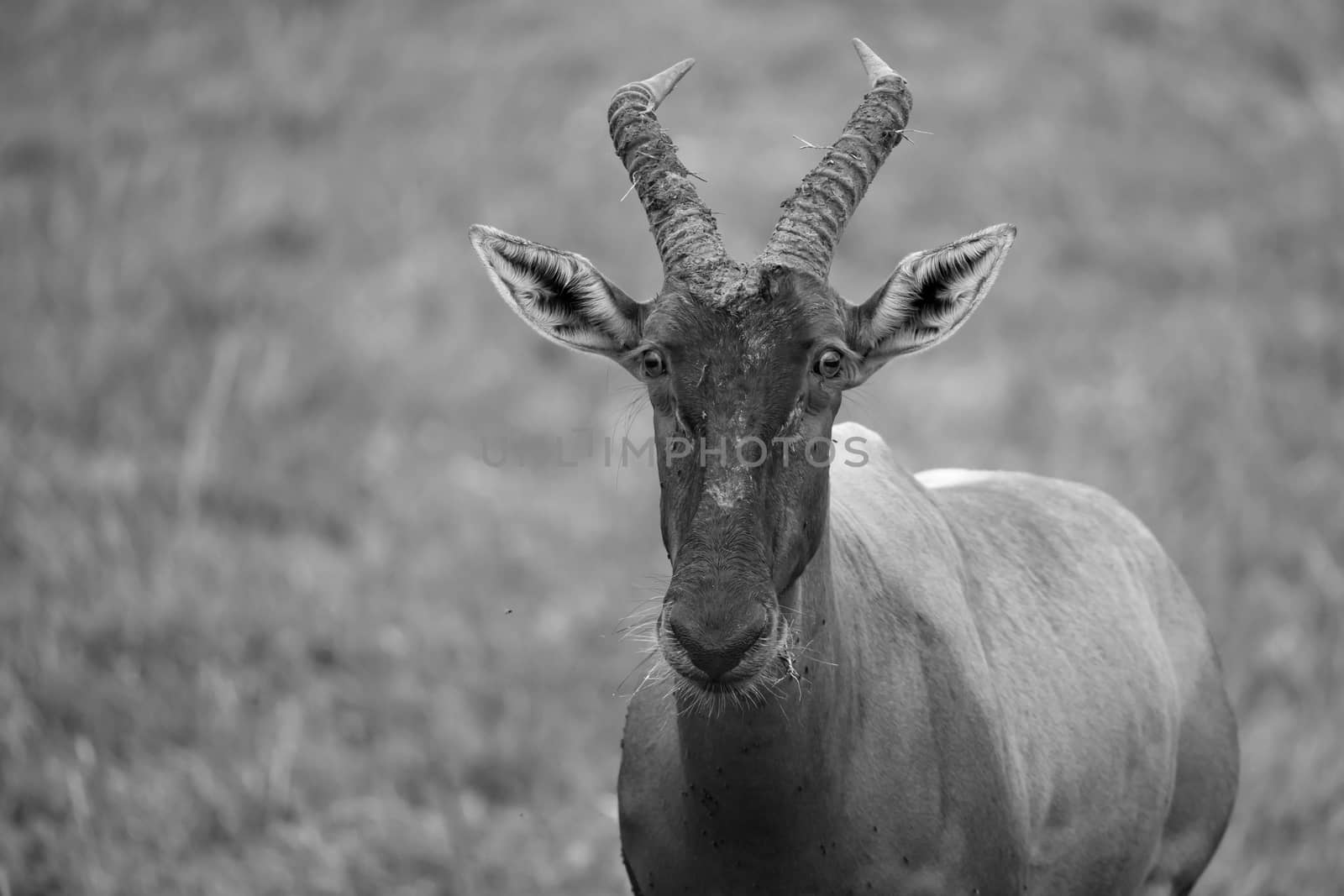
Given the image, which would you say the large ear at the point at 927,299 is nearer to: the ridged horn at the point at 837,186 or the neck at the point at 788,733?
the ridged horn at the point at 837,186

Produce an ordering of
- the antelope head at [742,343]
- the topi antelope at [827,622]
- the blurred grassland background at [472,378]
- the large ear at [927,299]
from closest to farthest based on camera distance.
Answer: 1. the antelope head at [742,343]
2. the topi antelope at [827,622]
3. the large ear at [927,299]
4. the blurred grassland background at [472,378]

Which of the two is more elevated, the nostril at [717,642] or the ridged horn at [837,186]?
the ridged horn at [837,186]

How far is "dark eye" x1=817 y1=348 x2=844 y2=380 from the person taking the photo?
4836 millimetres

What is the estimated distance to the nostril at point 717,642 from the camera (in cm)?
437

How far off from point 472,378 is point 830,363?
47.5 ft

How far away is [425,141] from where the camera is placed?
2216 centimetres

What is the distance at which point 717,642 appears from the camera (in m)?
4.37

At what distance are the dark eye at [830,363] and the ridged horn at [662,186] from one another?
468mm

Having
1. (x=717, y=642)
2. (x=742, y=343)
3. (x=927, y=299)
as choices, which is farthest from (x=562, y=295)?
(x=717, y=642)

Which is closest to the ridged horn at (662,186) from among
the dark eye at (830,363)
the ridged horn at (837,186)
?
the ridged horn at (837,186)

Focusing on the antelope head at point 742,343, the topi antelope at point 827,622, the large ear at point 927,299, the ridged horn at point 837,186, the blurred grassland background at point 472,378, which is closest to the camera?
the antelope head at point 742,343

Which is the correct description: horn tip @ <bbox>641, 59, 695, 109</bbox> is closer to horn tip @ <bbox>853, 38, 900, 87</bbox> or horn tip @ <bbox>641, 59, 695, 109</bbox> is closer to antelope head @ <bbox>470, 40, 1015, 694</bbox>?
antelope head @ <bbox>470, 40, 1015, 694</bbox>

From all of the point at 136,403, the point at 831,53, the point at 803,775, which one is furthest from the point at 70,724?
the point at 831,53

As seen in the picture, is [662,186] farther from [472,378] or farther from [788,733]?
[472,378]
